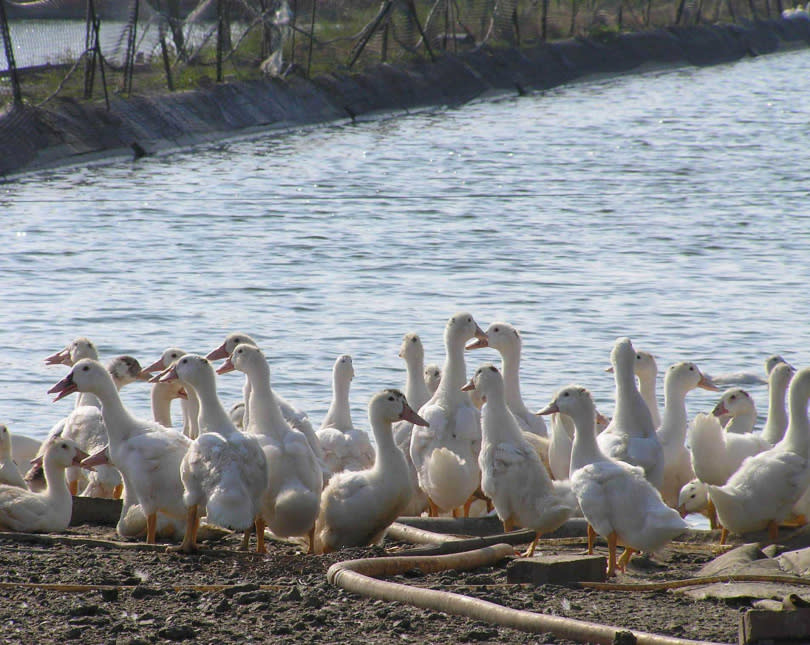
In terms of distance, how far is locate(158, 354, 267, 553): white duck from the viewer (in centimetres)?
704

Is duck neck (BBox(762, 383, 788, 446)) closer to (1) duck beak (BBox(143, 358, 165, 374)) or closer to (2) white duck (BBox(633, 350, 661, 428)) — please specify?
(2) white duck (BBox(633, 350, 661, 428))

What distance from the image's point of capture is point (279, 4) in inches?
1296

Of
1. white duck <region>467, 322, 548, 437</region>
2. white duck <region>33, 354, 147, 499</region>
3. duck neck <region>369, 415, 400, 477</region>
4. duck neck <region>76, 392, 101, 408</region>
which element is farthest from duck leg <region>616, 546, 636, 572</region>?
duck neck <region>76, 392, 101, 408</region>

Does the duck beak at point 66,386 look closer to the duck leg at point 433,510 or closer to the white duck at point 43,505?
the white duck at point 43,505

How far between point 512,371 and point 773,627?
16.2ft

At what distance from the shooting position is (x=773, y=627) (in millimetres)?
5133

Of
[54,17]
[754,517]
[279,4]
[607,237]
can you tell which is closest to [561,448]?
[754,517]

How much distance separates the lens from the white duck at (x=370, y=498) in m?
7.55

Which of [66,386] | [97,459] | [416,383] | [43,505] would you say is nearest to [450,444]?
[416,383]

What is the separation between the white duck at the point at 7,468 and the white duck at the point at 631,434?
11.6 ft

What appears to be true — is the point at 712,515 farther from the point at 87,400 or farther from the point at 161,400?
the point at 87,400

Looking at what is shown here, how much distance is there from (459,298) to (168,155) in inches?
504

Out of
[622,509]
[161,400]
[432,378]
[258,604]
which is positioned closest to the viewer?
[258,604]

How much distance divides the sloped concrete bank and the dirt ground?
18113mm
